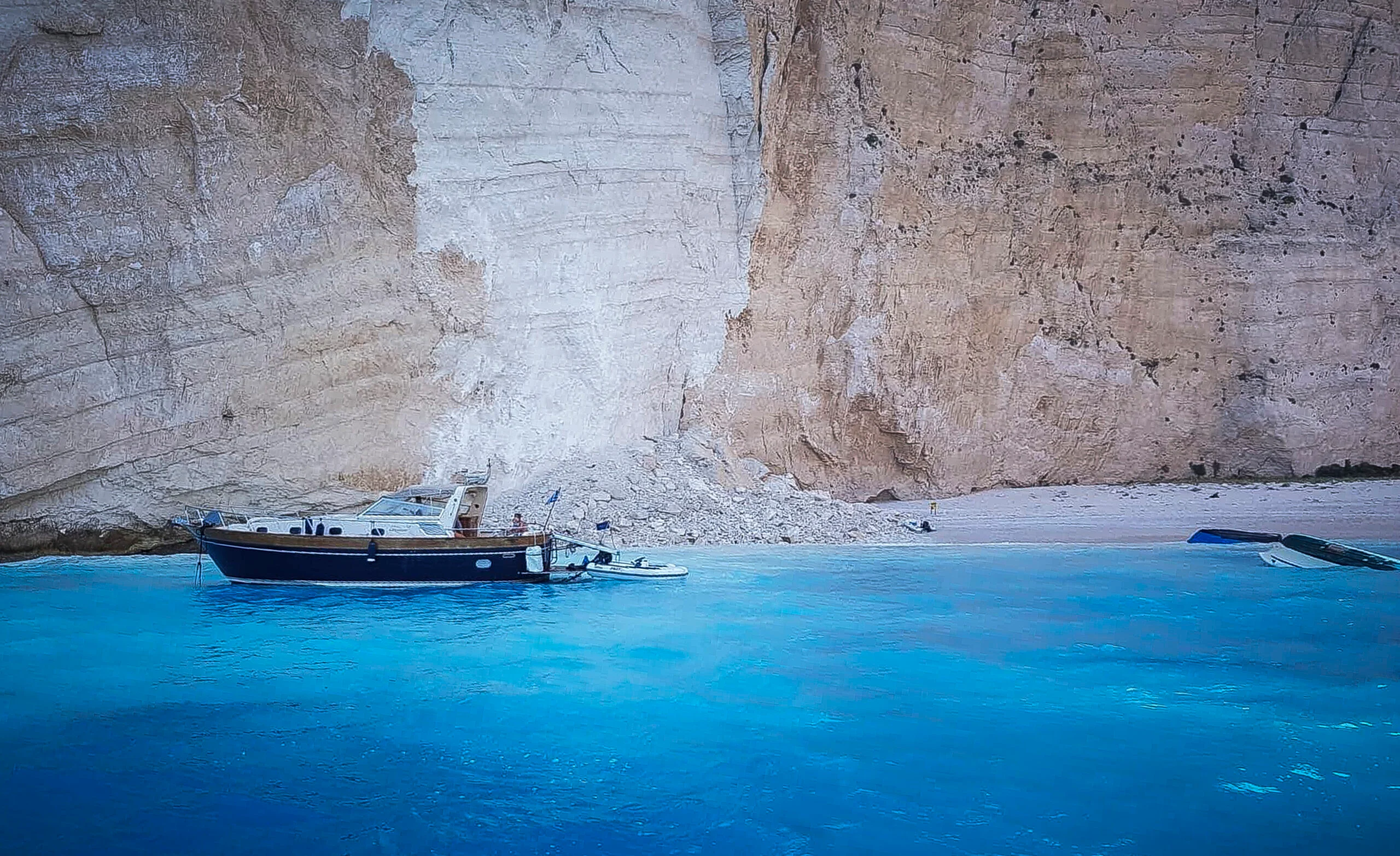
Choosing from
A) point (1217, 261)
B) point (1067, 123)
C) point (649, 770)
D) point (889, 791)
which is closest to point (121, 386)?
point (649, 770)

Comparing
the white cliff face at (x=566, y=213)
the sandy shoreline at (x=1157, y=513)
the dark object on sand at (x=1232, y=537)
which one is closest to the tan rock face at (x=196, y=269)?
the white cliff face at (x=566, y=213)

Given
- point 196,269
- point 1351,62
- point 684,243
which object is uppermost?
point 1351,62

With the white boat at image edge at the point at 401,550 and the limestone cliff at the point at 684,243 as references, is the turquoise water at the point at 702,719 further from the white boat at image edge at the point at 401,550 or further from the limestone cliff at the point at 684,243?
the limestone cliff at the point at 684,243

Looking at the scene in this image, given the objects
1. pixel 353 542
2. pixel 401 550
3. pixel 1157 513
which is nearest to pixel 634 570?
pixel 401 550

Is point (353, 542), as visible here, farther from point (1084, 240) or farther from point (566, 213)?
point (1084, 240)

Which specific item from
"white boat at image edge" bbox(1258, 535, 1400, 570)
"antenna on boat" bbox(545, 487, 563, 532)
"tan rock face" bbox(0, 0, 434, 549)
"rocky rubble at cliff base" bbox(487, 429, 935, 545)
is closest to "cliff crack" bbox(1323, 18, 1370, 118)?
"white boat at image edge" bbox(1258, 535, 1400, 570)

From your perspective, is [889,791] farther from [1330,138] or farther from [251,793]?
[1330,138]

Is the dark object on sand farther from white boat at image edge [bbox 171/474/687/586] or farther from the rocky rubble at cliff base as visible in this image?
white boat at image edge [bbox 171/474/687/586]
